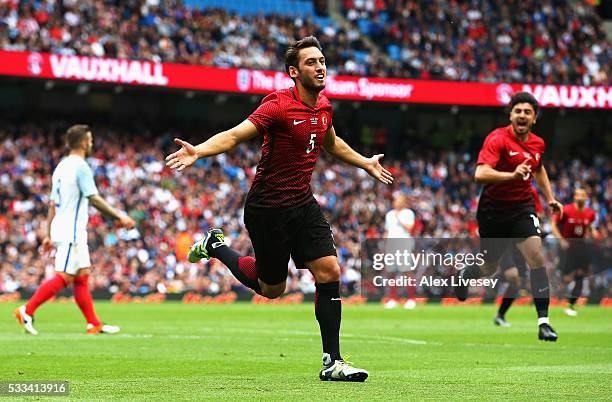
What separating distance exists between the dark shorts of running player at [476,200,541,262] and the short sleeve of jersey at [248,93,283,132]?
16.8ft

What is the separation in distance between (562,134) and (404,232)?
22.1 m

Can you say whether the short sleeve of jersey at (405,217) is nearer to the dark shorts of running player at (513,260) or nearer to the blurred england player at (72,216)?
the dark shorts of running player at (513,260)

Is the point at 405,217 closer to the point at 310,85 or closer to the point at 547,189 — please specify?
the point at 547,189

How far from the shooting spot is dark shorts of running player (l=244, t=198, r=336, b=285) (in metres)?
8.21

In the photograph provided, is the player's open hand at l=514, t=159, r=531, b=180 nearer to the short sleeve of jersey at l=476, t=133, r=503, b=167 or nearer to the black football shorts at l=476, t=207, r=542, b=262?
the short sleeve of jersey at l=476, t=133, r=503, b=167

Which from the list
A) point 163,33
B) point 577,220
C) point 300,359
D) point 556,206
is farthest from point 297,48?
point 163,33

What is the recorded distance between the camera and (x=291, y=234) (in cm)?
828

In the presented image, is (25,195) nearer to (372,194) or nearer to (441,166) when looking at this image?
(372,194)

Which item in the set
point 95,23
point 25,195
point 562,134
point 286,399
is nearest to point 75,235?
point 286,399

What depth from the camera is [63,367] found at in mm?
9125

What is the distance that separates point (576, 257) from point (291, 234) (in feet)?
55.5

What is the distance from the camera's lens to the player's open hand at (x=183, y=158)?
7.08 metres

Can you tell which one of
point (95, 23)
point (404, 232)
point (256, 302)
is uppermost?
point (95, 23)

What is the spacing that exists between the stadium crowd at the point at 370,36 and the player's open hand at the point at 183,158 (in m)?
24.8
